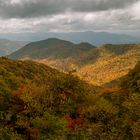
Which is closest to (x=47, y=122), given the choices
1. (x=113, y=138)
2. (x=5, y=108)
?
(x=113, y=138)

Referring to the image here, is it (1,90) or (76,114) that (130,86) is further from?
(1,90)

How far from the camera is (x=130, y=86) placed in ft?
378

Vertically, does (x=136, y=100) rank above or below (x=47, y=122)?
above

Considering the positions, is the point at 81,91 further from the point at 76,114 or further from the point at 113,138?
the point at 113,138

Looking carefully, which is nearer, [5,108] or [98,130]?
[98,130]

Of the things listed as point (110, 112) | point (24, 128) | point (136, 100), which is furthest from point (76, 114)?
point (136, 100)

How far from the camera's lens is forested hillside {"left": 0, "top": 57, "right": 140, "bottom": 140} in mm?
66500

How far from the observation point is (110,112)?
83750 mm

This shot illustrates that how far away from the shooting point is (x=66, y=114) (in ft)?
290

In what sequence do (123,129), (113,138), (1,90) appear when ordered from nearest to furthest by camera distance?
1. (113,138)
2. (123,129)
3. (1,90)

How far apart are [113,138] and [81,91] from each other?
4158 centimetres

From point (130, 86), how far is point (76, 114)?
98.9 ft

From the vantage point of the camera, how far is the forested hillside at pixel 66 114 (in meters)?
66.5

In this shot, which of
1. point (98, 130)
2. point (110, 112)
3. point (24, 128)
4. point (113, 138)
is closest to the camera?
point (113, 138)
